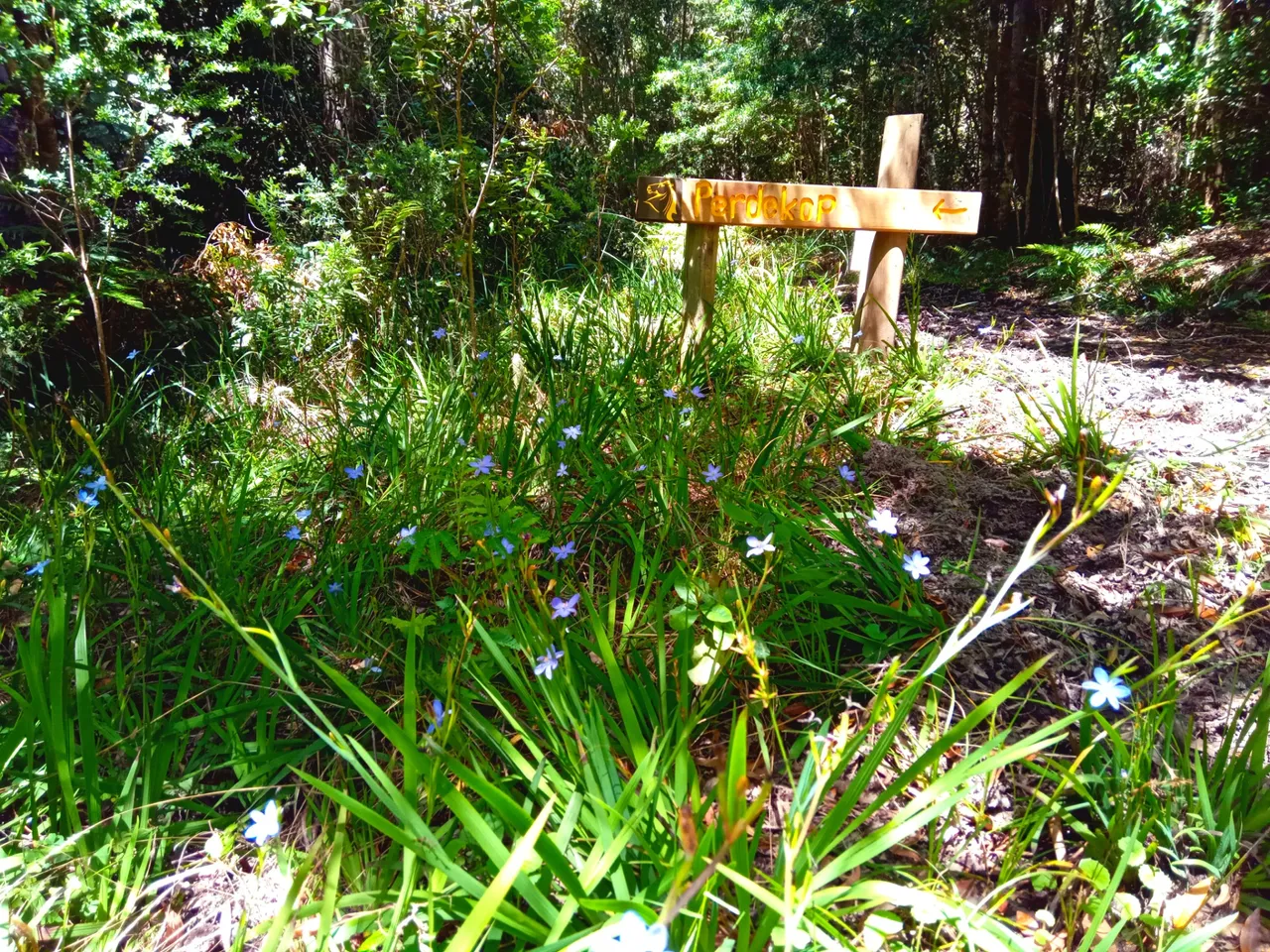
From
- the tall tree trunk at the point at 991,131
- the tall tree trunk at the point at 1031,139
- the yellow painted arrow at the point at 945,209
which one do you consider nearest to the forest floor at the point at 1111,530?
the yellow painted arrow at the point at 945,209

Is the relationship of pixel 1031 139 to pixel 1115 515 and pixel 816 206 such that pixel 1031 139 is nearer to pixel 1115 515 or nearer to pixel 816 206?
pixel 816 206

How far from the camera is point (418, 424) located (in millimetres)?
2377

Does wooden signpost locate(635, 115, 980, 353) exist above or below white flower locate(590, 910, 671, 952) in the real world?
above

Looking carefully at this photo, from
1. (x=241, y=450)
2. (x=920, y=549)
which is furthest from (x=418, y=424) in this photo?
(x=920, y=549)

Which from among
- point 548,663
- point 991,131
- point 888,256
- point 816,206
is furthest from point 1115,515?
point 991,131

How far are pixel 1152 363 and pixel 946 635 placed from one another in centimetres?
297

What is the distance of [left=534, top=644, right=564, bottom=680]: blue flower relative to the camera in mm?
1156

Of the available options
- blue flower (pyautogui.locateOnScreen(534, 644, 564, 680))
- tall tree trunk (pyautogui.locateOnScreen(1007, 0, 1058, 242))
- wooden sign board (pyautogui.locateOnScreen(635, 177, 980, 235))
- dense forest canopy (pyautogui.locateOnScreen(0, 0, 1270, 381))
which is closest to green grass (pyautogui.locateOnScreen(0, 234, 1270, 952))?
blue flower (pyautogui.locateOnScreen(534, 644, 564, 680))

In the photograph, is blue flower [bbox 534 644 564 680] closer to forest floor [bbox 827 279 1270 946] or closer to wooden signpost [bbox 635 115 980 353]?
forest floor [bbox 827 279 1270 946]

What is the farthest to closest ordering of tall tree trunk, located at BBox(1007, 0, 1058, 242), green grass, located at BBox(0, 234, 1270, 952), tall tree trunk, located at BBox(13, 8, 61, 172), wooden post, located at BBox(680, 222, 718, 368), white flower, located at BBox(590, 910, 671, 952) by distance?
tall tree trunk, located at BBox(1007, 0, 1058, 242), wooden post, located at BBox(680, 222, 718, 368), tall tree trunk, located at BBox(13, 8, 61, 172), green grass, located at BBox(0, 234, 1270, 952), white flower, located at BBox(590, 910, 671, 952)

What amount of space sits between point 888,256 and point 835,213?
1.00 ft

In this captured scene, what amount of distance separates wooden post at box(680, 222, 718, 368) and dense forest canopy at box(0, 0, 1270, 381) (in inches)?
33.7

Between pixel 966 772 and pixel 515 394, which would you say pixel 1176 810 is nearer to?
pixel 966 772

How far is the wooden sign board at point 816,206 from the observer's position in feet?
9.56
